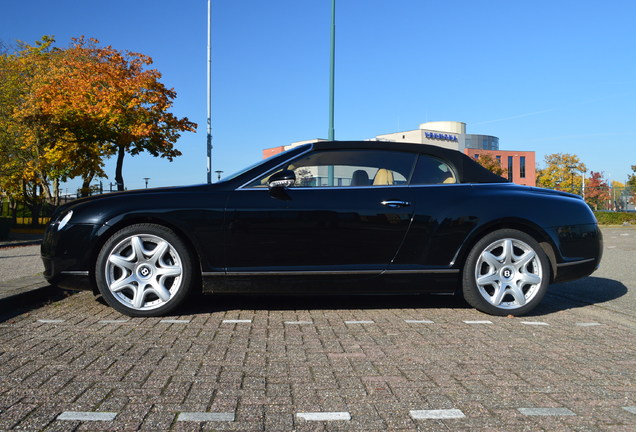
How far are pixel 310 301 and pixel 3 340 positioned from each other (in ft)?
8.70

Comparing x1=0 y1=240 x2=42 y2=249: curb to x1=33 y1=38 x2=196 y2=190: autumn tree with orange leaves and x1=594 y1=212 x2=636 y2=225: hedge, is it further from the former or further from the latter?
x1=594 y1=212 x2=636 y2=225: hedge

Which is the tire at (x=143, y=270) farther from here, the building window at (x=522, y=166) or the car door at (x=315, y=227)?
the building window at (x=522, y=166)

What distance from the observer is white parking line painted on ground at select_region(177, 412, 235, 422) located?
236 centimetres

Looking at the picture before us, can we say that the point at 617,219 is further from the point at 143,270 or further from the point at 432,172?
the point at 143,270

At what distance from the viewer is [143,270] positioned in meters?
4.53

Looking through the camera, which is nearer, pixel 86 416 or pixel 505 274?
pixel 86 416

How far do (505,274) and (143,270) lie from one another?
3075 millimetres

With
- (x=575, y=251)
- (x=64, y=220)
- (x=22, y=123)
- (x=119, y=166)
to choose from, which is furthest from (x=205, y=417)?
(x=119, y=166)

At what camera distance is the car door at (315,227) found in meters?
4.53

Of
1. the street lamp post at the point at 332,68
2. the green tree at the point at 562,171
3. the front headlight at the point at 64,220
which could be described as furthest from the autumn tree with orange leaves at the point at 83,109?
the green tree at the point at 562,171

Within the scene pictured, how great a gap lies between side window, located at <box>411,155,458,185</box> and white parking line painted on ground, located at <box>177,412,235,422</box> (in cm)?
298

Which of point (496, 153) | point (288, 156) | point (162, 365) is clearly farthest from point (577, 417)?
point (496, 153)

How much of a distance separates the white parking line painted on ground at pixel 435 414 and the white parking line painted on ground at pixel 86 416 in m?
1.32

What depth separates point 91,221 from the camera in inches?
177
